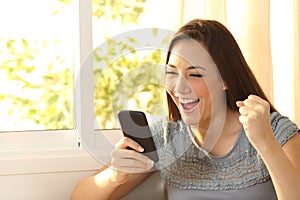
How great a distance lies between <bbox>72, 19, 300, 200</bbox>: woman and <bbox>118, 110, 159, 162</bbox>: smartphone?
3 centimetres

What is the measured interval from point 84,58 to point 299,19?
66 centimetres

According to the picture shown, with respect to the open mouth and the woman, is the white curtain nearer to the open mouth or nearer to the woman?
the woman

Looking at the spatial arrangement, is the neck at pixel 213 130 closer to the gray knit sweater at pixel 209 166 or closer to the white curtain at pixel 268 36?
the gray knit sweater at pixel 209 166

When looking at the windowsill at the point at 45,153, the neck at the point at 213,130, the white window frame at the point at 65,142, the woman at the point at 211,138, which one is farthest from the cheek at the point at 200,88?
the white window frame at the point at 65,142

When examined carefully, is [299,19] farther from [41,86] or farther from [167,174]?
[41,86]

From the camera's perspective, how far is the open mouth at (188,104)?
159 cm

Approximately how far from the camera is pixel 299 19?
6.29ft

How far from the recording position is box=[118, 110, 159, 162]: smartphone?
157 centimetres

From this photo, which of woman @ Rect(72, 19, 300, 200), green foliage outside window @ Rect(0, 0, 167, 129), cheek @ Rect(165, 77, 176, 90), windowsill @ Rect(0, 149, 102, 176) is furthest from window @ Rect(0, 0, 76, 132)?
cheek @ Rect(165, 77, 176, 90)

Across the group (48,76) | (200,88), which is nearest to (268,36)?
(200,88)

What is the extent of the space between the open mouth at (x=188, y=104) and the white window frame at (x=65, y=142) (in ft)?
1.32

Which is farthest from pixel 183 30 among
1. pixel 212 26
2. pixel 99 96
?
pixel 99 96

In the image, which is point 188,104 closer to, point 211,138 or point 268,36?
point 211,138

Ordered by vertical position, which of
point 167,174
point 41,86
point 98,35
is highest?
point 98,35
